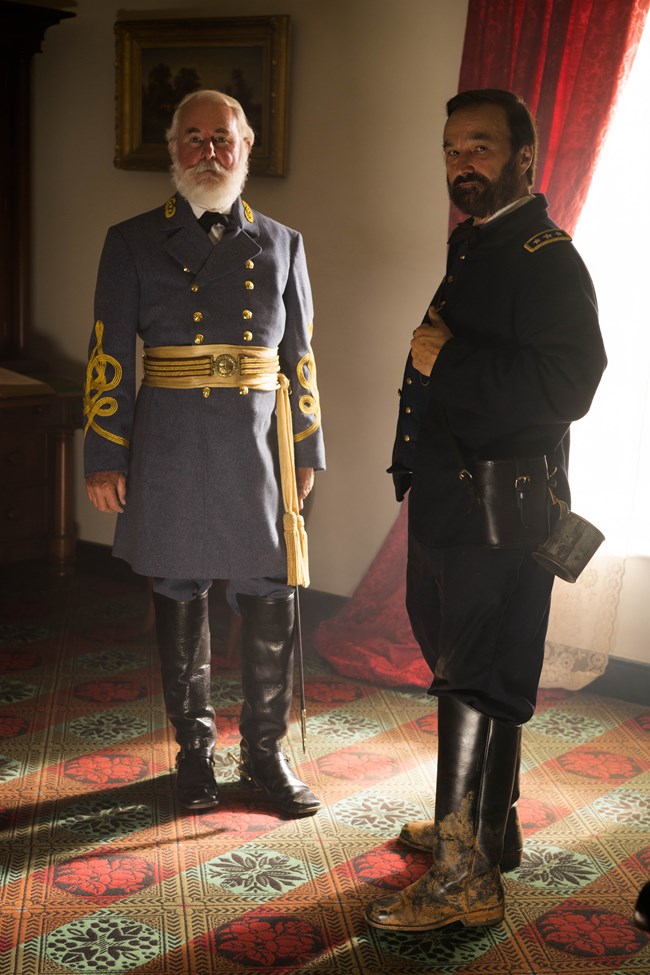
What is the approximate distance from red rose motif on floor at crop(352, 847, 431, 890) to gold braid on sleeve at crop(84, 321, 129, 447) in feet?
3.73

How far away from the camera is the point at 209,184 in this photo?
2723 mm

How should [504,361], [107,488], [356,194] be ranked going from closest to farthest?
1. [504,361]
2. [107,488]
3. [356,194]

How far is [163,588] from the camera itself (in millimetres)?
2893

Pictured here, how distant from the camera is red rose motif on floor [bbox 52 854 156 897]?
247 centimetres

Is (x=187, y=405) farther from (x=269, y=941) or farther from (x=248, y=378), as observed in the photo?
(x=269, y=941)

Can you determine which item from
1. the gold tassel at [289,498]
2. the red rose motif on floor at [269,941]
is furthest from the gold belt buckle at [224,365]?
the red rose motif on floor at [269,941]

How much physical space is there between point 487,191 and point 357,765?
1686 mm

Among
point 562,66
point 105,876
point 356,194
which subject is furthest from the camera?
point 356,194

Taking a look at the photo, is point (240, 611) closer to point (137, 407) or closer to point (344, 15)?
point (137, 407)

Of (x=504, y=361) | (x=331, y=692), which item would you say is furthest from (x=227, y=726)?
(x=504, y=361)

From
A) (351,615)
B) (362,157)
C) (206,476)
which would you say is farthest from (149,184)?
(206,476)

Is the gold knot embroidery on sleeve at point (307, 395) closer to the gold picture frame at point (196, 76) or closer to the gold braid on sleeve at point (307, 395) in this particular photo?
the gold braid on sleeve at point (307, 395)

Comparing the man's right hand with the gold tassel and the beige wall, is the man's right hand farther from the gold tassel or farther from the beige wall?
the beige wall

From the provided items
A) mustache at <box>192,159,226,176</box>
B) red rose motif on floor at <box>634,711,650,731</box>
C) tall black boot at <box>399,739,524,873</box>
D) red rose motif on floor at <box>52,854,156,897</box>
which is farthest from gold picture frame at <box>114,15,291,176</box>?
red rose motif on floor at <box>52,854,156,897</box>
